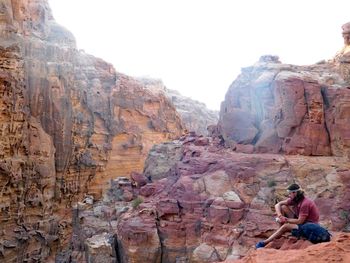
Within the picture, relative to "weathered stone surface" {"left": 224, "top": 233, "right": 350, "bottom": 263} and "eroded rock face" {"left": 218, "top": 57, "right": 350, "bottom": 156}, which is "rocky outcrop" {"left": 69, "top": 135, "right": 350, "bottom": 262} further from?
"weathered stone surface" {"left": 224, "top": 233, "right": 350, "bottom": 263}

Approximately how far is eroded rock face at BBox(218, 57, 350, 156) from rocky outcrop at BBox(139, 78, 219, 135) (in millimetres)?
32655

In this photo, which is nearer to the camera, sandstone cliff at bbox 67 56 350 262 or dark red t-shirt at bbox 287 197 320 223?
dark red t-shirt at bbox 287 197 320 223

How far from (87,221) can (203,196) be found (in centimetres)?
580

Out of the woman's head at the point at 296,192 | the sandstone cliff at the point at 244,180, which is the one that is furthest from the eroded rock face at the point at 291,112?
the woman's head at the point at 296,192

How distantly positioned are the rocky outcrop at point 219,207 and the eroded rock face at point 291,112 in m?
0.80

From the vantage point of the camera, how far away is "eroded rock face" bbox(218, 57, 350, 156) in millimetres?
15945

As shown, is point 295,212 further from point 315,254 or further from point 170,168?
point 170,168

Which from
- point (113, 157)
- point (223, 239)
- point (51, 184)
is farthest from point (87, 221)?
point (113, 157)

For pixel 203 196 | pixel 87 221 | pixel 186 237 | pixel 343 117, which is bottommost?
pixel 87 221

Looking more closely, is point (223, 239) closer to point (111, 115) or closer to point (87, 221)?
point (87, 221)

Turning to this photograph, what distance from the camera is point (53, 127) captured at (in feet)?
105

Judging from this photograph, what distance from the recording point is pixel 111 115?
3806cm

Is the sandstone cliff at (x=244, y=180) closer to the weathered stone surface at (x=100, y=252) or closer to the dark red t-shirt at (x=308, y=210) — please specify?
the weathered stone surface at (x=100, y=252)

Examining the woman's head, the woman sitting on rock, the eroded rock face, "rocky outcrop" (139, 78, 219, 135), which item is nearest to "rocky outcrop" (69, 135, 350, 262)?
the eroded rock face
